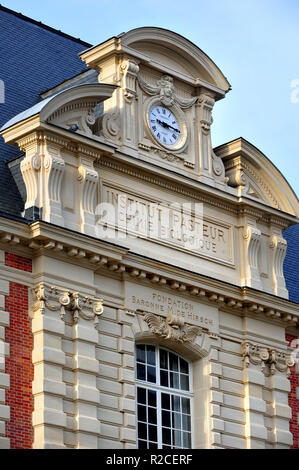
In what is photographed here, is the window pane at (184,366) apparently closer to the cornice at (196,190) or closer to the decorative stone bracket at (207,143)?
the cornice at (196,190)

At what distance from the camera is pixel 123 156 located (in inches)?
1172

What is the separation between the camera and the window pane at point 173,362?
99.4 ft

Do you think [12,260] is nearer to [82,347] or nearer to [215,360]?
[82,347]

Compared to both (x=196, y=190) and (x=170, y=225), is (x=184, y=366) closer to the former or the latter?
(x=170, y=225)

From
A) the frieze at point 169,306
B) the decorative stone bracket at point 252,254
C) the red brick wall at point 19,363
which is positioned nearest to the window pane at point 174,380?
the frieze at point 169,306

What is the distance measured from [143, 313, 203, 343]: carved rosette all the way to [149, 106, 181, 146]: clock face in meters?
3.80

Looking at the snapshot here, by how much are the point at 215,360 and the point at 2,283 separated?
538 cm

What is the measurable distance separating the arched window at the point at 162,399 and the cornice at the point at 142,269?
4.59ft

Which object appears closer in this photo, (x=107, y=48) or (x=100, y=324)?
(x=100, y=324)

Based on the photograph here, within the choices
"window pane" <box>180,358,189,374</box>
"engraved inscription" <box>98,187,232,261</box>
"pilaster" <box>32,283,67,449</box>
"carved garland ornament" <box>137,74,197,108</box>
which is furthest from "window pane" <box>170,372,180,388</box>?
Answer: "carved garland ornament" <box>137,74,197,108</box>

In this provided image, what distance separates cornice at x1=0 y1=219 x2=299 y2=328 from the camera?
1091 inches

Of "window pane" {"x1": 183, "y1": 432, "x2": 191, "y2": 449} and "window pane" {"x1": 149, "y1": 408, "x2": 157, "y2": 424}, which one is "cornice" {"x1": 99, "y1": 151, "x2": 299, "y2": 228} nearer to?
"window pane" {"x1": 149, "y1": 408, "x2": 157, "y2": 424}

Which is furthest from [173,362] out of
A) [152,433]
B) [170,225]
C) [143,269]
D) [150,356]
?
[170,225]

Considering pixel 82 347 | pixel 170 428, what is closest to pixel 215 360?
pixel 170 428
